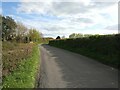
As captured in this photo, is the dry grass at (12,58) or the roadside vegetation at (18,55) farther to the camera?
the dry grass at (12,58)

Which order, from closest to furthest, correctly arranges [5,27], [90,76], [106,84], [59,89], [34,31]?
[59,89]
[106,84]
[90,76]
[5,27]
[34,31]

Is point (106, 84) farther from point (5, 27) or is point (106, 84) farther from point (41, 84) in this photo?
point (5, 27)

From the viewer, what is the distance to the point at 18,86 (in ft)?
32.8

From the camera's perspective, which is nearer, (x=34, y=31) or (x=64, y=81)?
(x=64, y=81)

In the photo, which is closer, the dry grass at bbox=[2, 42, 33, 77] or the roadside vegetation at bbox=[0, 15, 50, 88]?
the roadside vegetation at bbox=[0, 15, 50, 88]

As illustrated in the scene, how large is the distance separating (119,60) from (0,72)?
8380mm

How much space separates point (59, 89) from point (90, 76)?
10.9 ft

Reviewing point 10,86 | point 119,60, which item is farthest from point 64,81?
point 119,60

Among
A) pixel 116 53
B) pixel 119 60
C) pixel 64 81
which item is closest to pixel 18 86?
pixel 64 81

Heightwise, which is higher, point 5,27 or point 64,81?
point 5,27

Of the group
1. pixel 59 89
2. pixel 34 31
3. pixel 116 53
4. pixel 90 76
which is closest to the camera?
pixel 59 89

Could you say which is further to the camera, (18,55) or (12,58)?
(18,55)

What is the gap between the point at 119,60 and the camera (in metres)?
17.1

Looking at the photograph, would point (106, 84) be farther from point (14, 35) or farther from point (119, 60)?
point (14, 35)
